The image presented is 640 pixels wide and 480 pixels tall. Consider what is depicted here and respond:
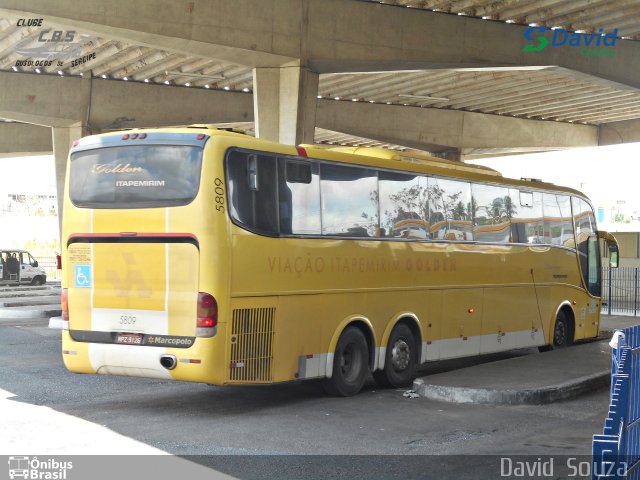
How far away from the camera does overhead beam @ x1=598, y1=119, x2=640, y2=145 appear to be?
45938 mm

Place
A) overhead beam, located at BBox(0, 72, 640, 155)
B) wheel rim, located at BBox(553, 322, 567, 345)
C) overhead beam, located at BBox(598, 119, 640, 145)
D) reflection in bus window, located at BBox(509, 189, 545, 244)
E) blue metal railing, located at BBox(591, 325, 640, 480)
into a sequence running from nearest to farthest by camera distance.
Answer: blue metal railing, located at BBox(591, 325, 640, 480)
reflection in bus window, located at BBox(509, 189, 545, 244)
wheel rim, located at BBox(553, 322, 567, 345)
overhead beam, located at BBox(0, 72, 640, 155)
overhead beam, located at BBox(598, 119, 640, 145)

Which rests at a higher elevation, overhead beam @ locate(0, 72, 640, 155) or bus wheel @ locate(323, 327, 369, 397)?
overhead beam @ locate(0, 72, 640, 155)

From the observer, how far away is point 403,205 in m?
14.9

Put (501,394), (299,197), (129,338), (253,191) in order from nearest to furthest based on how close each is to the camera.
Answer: (129,338)
(253,191)
(501,394)
(299,197)

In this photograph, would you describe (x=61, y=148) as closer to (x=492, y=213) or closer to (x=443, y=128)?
(x=443, y=128)

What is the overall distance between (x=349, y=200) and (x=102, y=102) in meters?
24.8

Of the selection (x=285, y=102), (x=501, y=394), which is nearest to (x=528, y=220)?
(x=501, y=394)

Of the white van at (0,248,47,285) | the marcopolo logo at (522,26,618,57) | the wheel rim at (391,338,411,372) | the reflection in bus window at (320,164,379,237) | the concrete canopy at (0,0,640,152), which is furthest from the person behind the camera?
the white van at (0,248,47,285)

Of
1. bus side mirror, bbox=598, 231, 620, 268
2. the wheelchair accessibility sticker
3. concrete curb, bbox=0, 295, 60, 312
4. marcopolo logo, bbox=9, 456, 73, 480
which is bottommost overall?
concrete curb, bbox=0, 295, 60, 312

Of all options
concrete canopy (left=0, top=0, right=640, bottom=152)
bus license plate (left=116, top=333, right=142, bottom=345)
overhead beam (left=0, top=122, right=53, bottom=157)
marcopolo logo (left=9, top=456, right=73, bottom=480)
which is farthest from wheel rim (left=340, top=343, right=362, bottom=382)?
overhead beam (left=0, top=122, right=53, bottom=157)

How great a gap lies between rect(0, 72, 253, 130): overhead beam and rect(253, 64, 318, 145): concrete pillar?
13.7 meters

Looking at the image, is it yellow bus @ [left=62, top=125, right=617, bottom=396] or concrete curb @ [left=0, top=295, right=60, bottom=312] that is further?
Answer: concrete curb @ [left=0, top=295, right=60, bottom=312]

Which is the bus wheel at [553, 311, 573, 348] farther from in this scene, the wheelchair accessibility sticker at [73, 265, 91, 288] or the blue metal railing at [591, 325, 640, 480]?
the blue metal railing at [591, 325, 640, 480]

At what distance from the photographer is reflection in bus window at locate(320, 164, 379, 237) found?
44.0 ft
